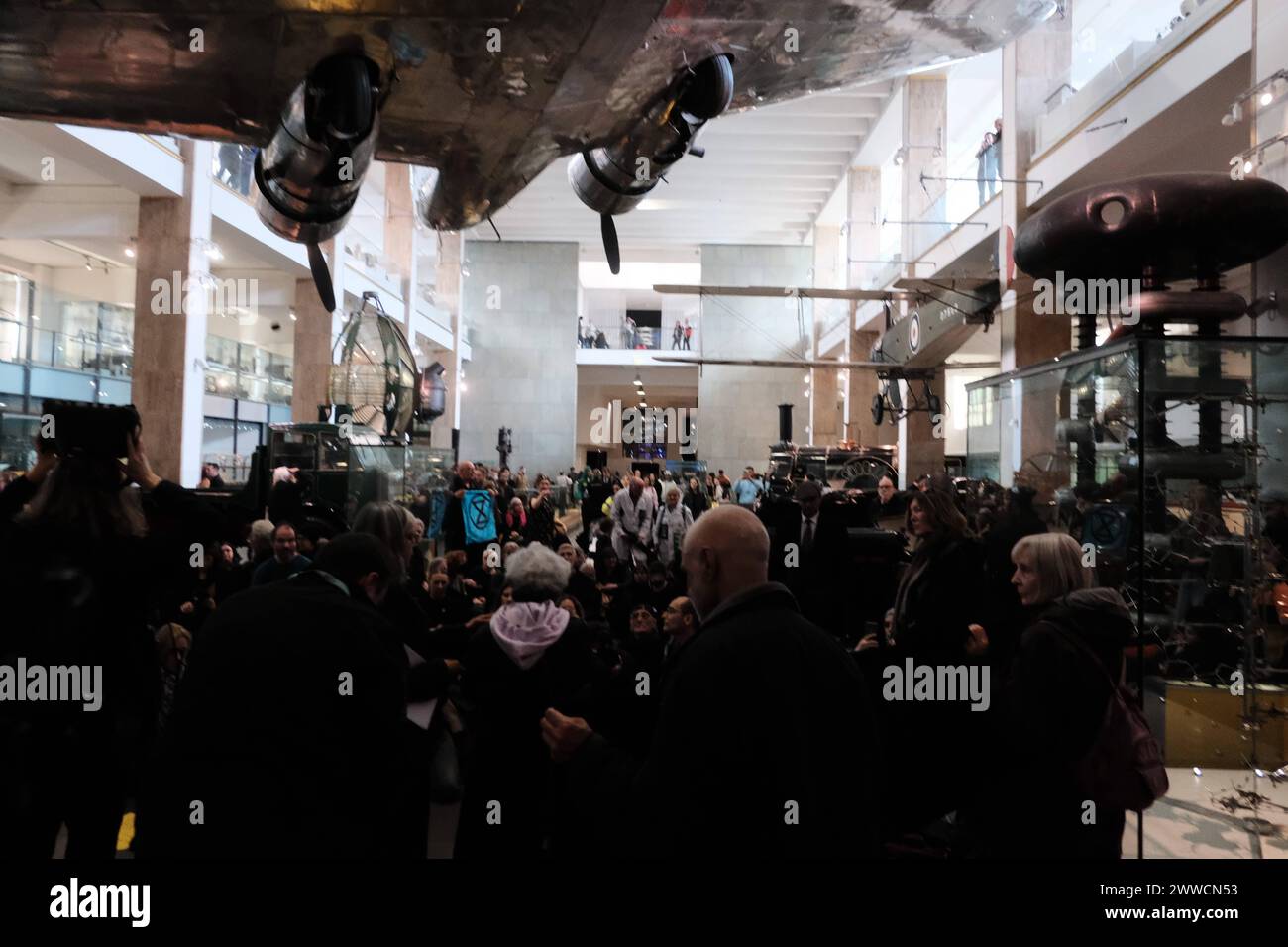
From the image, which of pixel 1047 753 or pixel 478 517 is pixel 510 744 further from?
pixel 478 517

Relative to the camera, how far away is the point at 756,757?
1.43 m

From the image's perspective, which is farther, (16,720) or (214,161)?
(214,161)

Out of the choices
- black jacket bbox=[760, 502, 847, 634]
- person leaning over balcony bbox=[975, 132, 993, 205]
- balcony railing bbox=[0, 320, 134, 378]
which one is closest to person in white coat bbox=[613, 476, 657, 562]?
black jacket bbox=[760, 502, 847, 634]

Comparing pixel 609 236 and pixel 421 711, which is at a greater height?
pixel 609 236

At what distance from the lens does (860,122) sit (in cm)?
1923

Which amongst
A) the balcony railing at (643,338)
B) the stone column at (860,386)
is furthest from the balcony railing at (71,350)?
the balcony railing at (643,338)

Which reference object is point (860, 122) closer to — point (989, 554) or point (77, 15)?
point (989, 554)

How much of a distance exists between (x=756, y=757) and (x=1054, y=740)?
1.25 metres

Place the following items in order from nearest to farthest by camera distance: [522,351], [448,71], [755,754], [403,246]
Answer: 1. [755,754]
2. [448,71]
3. [403,246]
4. [522,351]

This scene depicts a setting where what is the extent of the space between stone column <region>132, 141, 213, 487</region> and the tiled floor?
423 inches

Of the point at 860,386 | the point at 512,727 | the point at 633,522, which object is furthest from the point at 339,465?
the point at 860,386

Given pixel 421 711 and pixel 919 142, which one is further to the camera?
pixel 919 142
